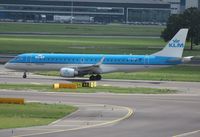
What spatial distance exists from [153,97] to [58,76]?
A: 23374 millimetres

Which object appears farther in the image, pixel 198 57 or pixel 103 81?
pixel 198 57

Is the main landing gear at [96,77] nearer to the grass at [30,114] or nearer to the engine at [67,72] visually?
the engine at [67,72]

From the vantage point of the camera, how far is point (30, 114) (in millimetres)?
36875

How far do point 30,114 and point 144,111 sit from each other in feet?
23.7

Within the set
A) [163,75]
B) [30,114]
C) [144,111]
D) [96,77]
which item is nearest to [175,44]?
[163,75]

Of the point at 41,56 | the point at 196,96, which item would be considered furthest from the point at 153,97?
the point at 41,56

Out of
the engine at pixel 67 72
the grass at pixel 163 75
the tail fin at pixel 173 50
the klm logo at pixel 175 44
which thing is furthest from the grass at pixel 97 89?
the grass at pixel 163 75

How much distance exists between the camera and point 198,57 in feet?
352

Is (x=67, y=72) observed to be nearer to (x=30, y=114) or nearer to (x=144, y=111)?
(x=144, y=111)

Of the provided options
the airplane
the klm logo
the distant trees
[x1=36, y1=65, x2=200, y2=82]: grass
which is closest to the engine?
the airplane

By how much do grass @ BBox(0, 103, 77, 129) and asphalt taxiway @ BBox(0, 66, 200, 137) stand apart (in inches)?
80.3

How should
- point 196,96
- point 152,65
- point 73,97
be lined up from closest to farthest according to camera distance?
1. point 73,97
2. point 196,96
3. point 152,65

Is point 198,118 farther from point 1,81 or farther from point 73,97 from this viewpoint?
point 1,81

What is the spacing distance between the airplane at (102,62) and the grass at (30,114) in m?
26.2
